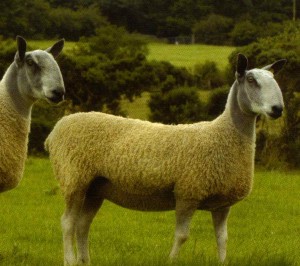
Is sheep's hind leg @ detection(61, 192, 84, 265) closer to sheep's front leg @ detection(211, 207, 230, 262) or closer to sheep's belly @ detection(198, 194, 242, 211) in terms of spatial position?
sheep's belly @ detection(198, 194, 242, 211)

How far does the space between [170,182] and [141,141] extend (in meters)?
0.55

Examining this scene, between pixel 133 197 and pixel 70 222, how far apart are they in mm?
706

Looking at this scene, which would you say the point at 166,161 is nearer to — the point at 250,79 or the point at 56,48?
the point at 250,79

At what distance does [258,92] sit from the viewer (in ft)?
28.2

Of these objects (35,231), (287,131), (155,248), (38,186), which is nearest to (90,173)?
(155,248)

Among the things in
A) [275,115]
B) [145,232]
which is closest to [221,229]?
[275,115]

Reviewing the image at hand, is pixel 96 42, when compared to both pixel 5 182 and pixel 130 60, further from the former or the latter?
pixel 5 182

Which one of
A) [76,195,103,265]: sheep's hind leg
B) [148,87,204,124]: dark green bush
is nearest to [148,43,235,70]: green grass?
[148,87,204,124]: dark green bush

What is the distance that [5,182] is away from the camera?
890cm

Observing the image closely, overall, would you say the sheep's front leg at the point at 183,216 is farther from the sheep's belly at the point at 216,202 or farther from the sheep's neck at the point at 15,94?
the sheep's neck at the point at 15,94

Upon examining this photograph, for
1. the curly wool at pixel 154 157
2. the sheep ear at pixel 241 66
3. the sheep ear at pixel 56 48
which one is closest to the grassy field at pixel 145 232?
the curly wool at pixel 154 157

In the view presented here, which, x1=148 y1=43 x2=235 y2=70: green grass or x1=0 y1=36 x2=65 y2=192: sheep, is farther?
x1=148 y1=43 x2=235 y2=70: green grass

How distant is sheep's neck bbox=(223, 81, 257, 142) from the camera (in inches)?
351

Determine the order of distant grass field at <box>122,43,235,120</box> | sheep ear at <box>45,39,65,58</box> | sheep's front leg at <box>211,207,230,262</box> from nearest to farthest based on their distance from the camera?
1. sheep's front leg at <box>211,207,230,262</box>
2. sheep ear at <box>45,39,65,58</box>
3. distant grass field at <box>122,43,235,120</box>
